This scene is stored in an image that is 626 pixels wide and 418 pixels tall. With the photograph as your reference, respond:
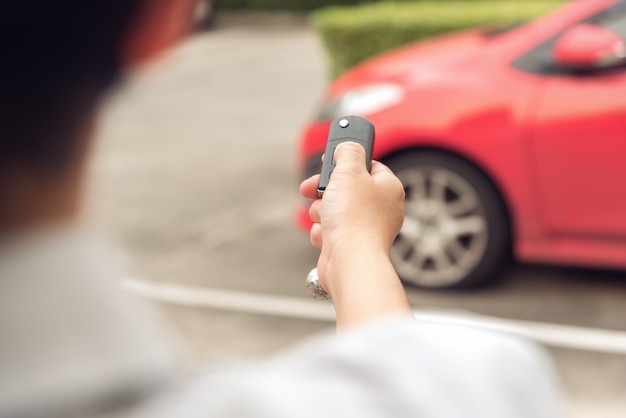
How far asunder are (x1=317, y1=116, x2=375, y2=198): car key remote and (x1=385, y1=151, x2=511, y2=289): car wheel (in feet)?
10.4

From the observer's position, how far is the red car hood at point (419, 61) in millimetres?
4828

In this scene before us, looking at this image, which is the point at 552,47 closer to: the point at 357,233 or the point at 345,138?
the point at 345,138

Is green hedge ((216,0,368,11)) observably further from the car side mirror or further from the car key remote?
the car key remote

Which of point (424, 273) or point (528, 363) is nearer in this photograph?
point (528, 363)

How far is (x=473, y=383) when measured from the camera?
2.48 feet

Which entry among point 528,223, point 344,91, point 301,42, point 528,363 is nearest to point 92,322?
point 528,363

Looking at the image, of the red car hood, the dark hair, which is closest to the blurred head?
the dark hair

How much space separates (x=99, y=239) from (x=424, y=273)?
13.1 feet

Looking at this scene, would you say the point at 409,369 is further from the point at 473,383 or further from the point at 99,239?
the point at 99,239

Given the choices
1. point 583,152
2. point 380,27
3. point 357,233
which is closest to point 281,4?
point 380,27

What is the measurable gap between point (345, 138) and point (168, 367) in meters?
0.66

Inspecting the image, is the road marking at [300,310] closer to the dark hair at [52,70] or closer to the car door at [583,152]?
the car door at [583,152]

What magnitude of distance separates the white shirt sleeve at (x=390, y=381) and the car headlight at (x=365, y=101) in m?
3.91

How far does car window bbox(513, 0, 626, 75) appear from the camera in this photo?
449 centimetres
